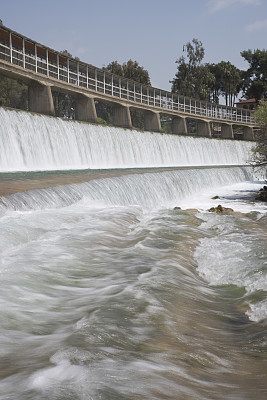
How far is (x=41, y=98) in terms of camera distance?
2622 centimetres

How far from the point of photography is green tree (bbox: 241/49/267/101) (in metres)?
73.8

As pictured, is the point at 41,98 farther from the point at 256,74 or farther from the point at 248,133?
the point at 256,74

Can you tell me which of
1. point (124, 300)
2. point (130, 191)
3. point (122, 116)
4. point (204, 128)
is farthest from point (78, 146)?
point (204, 128)

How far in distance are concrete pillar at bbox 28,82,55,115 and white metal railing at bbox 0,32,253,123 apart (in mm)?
1195

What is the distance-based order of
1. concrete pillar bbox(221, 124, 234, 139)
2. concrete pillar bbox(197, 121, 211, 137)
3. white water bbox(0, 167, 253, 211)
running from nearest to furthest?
1. white water bbox(0, 167, 253, 211)
2. concrete pillar bbox(197, 121, 211, 137)
3. concrete pillar bbox(221, 124, 234, 139)

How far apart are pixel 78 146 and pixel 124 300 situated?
1927 cm

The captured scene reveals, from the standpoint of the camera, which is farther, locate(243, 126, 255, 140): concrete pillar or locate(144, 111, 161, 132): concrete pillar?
locate(243, 126, 255, 140): concrete pillar

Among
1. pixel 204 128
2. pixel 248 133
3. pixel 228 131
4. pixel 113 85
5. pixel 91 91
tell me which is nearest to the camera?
pixel 91 91

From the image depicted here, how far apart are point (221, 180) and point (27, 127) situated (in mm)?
12530

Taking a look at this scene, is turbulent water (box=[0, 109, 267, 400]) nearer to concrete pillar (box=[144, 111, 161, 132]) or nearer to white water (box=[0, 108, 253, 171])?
white water (box=[0, 108, 253, 171])

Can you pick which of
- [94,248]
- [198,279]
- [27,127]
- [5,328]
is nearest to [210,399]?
[5,328]

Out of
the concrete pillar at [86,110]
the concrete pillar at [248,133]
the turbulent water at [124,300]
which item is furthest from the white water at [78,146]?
the concrete pillar at [248,133]

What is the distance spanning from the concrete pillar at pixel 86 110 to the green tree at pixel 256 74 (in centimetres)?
5034

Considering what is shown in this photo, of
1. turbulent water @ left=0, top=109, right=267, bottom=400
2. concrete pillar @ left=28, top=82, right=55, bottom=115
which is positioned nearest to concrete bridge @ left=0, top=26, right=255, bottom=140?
concrete pillar @ left=28, top=82, right=55, bottom=115
